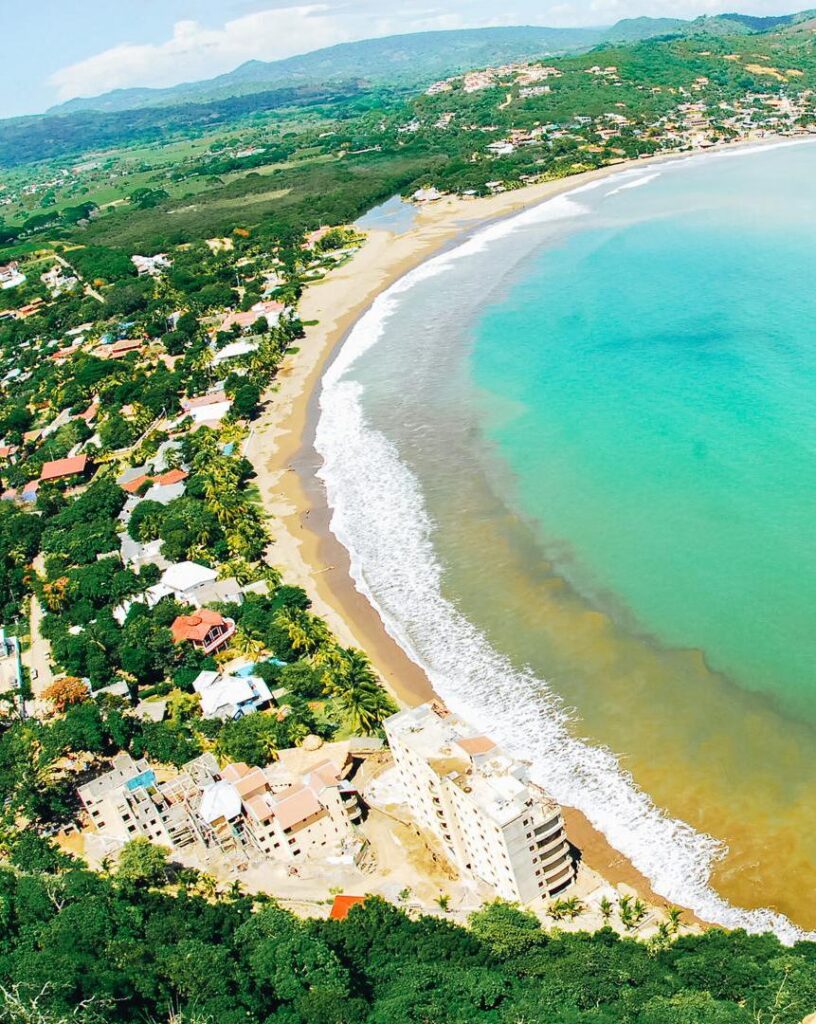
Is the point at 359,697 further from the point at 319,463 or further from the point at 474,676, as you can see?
the point at 319,463

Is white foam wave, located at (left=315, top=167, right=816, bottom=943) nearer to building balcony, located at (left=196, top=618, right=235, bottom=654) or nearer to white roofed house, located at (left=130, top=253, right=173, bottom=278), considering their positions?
building balcony, located at (left=196, top=618, right=235, bottom=654)

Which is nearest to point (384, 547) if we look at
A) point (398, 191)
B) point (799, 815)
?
point (799, 815)

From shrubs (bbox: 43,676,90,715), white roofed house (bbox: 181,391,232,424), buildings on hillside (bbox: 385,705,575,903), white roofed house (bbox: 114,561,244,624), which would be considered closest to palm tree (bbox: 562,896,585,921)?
buildings on hillside (bbox: 385,705,575,903)

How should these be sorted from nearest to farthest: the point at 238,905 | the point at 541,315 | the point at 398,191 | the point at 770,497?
the point at 238,905
the point at 770,497
the point at 541,315
the point at 398,191

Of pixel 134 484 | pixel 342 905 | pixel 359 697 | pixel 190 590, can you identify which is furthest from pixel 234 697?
pixel 134 484

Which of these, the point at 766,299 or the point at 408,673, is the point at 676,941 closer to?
the point at 408,673

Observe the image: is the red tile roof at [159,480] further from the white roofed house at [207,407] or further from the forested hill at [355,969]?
the forested hill at [355,969]

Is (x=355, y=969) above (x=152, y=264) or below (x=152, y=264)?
below
